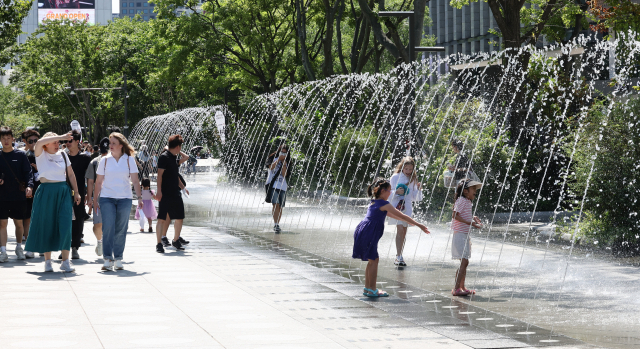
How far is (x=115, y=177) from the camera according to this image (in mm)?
10008

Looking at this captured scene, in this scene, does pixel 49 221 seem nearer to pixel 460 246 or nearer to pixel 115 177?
pixel 115 177

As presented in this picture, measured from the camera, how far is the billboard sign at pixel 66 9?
153000 mm

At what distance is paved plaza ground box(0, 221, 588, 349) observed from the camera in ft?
20.3

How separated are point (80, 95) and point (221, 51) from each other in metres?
28.6

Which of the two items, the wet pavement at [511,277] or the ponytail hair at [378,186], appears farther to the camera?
the ponytail hair at [378,186]

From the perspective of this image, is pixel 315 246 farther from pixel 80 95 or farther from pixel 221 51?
pixel 80 95

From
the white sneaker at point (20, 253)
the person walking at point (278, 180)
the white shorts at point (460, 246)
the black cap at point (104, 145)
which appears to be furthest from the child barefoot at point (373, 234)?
the person walking at point (278, 180)

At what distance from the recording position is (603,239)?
12.6 m

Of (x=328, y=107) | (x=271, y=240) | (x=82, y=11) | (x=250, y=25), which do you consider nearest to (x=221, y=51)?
(x=250, y=25)

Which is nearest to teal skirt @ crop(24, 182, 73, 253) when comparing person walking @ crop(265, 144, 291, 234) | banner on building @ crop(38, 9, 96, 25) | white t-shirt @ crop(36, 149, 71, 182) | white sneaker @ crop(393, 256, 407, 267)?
white t-shirt @ crop(36, 149, 71, 182)

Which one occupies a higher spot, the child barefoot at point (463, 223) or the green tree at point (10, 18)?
the green tree at point (10, 18)

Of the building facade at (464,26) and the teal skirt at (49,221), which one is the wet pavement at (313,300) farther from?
the building facade at (464,26)

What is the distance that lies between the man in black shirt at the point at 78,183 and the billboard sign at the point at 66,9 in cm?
14806

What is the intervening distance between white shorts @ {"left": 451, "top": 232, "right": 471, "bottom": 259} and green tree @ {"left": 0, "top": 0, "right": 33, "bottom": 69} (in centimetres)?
1783
